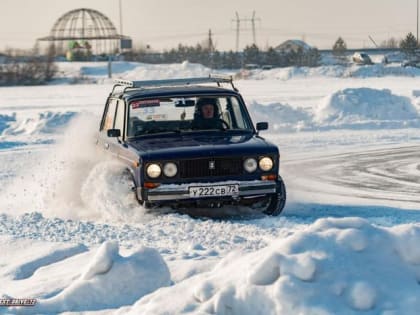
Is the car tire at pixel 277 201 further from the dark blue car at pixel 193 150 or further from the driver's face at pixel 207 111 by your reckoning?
the driver's face at pixel 207 111

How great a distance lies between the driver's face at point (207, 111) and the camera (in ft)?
40.2

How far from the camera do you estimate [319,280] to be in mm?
5738

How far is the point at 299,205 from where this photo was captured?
1284 centimetres

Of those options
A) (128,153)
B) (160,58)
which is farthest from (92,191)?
(160,58)

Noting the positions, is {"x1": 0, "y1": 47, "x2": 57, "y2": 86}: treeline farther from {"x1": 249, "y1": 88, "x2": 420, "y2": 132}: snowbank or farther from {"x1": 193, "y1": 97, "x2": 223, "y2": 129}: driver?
{"x1": 193, "y1": 97, "x2": 223, "y2": 129}: driver

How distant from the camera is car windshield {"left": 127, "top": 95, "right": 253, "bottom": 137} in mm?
12023

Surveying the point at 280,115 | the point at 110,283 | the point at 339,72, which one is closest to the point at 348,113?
the point at 280,115

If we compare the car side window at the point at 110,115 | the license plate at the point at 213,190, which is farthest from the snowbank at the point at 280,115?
the license plate at the point at 213,190

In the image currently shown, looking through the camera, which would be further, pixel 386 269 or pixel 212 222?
pixel 212 222

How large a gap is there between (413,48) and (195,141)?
9229 cm

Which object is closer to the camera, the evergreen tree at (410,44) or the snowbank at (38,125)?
the snowbank at (38,125)

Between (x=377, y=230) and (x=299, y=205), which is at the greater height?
(x=377, y=230)

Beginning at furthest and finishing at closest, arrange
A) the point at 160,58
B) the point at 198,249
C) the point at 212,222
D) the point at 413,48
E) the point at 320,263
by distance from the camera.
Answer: the point at 160,58
the point at 413,48
the point at 212,222
the point at 198,249
the point at 320,263

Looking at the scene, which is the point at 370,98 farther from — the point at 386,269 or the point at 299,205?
the point at 386,269
